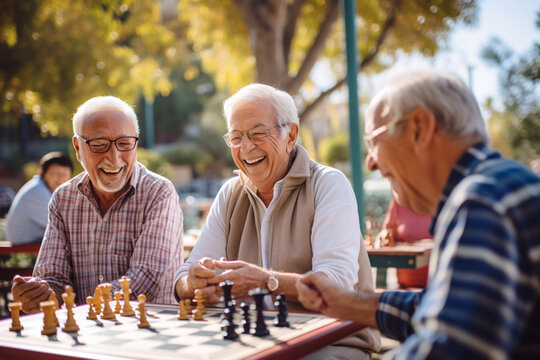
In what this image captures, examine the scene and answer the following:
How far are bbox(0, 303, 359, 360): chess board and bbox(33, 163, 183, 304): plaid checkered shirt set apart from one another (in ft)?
2.77

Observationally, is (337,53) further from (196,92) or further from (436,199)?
(196,92)

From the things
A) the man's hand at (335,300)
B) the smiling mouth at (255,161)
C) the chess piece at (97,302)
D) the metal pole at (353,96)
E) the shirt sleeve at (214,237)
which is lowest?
the chess piece at (97,302)

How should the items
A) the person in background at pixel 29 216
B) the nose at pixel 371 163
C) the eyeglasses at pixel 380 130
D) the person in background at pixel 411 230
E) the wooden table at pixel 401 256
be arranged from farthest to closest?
the person in background at pixel 29 216, the person in background at pixel 411 230, the wooden table at pixel 401 256, the nose at pixel 371 163, the eyeglasses at pixel 380 130

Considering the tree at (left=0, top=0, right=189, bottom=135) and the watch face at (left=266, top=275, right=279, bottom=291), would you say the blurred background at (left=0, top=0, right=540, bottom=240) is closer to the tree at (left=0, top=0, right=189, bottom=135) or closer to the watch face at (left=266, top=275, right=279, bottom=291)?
the tree at (left=0, top=0, right=189, bottom=135)

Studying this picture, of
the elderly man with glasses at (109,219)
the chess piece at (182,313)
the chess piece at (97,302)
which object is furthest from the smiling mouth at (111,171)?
the chess piece at (182,313)

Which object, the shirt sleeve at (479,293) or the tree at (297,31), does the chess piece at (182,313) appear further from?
the tree at (297,31)

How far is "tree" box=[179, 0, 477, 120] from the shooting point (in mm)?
8758

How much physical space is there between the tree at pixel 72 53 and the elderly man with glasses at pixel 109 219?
31.1 ft

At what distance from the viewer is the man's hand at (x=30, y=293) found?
9.02 ft

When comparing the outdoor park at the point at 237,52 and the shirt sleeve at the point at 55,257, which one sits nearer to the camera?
the shirt sleeve at the point at 55,257

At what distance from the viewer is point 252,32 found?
8.85 m

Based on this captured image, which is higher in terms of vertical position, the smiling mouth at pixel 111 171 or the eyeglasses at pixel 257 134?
the eyeglasses at pixel 257 134

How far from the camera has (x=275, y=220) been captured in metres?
2.84

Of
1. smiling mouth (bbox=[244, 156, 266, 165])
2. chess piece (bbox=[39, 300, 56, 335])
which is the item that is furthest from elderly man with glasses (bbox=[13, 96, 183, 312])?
chess piece (bbox=[39, 300, 56, 335])
